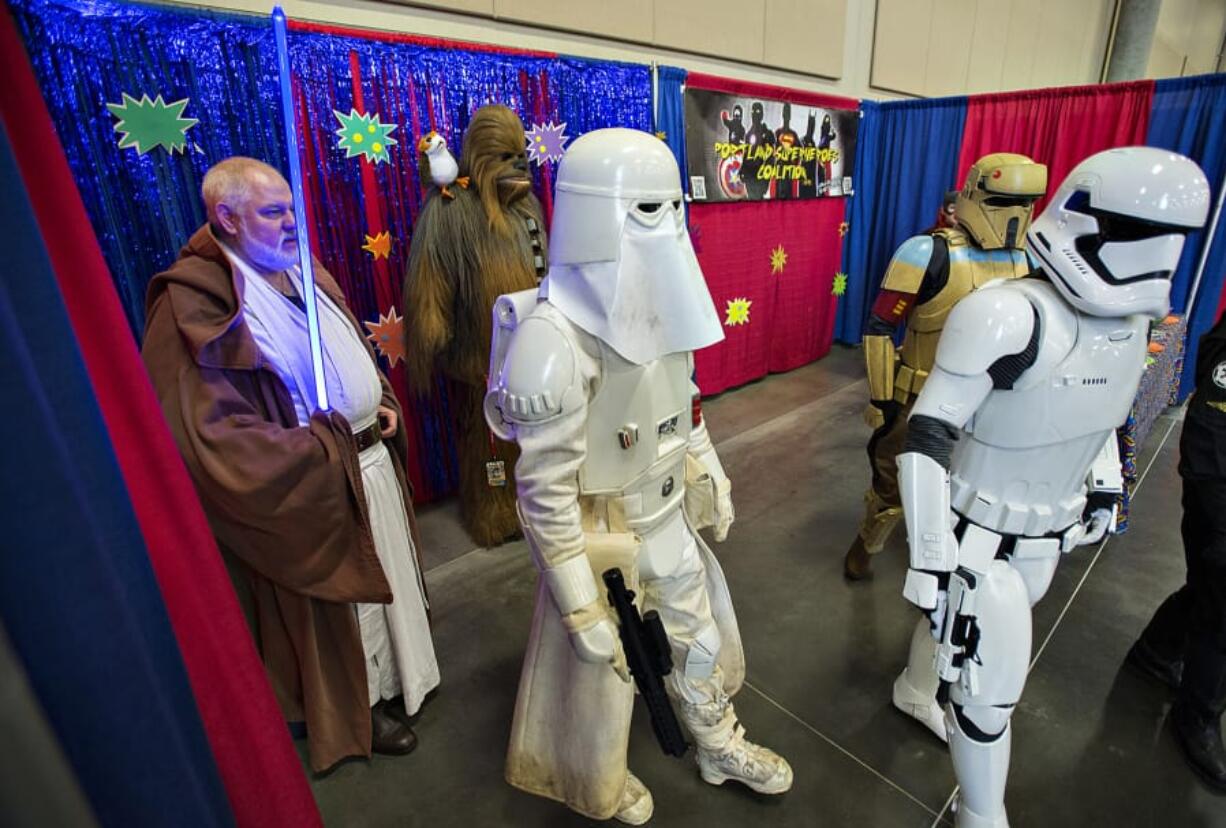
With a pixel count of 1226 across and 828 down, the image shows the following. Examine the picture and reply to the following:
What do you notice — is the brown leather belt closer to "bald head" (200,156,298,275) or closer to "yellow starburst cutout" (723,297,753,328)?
"bald head" (200,156,298,275)

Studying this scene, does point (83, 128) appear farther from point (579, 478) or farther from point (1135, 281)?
point (1135, 281)

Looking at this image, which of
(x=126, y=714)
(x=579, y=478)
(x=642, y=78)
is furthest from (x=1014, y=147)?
(x=126, y=714)

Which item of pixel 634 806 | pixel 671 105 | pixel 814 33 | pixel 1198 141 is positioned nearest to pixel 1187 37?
pixel 1198 141

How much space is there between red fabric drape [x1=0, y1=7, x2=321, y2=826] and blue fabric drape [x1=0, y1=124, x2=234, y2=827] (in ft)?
0.12

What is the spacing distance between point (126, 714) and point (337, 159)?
2.62 meters

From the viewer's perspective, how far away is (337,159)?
2.54m

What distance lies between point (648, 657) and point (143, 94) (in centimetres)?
243

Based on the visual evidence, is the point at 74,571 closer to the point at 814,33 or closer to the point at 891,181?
the point at 814,33

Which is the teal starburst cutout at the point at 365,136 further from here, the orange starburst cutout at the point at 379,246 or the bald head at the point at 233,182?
the bald head at the point at 233,182

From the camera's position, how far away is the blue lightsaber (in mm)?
976

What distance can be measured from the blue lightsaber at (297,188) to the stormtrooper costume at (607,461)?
39 cm

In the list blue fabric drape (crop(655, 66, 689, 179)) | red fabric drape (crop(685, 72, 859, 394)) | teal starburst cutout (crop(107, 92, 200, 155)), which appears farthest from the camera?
red fabric drape (crop(685, 72, 859, 394))

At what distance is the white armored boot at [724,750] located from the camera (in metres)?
1.60

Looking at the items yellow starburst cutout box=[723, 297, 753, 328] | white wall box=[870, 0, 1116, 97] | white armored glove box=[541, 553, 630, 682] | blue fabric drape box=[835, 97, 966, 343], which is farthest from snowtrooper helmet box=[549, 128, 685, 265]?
white wall box=[870, 0, 1116, 97]
